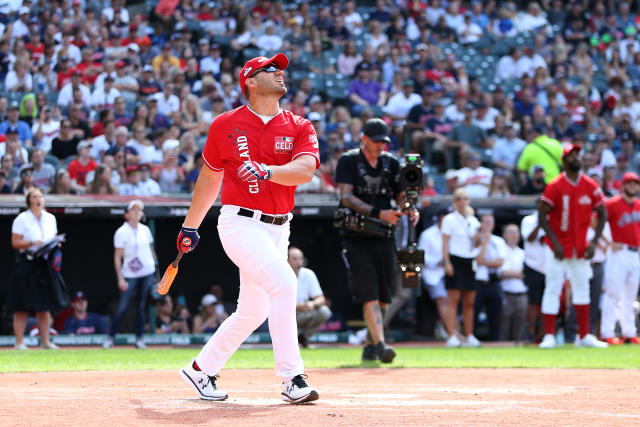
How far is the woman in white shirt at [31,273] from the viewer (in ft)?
39.6

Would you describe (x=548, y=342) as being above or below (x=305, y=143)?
below

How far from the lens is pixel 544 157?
16.2 m

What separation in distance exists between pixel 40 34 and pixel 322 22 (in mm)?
5837

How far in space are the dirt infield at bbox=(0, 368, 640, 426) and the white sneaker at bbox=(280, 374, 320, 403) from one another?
0.07 meters

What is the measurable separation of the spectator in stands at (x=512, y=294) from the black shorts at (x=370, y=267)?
487 centimetres

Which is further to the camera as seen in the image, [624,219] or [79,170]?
[79,170]

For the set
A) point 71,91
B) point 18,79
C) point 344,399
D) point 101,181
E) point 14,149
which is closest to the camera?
point 344,399

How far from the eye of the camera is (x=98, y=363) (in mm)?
9648

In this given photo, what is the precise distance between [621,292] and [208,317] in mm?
5649

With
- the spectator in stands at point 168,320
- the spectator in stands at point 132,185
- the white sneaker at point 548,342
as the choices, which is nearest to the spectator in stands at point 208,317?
the spectator in stands at point 168,320

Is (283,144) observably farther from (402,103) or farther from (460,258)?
(402,103)

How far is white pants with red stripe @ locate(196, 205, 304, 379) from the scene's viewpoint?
234 inches

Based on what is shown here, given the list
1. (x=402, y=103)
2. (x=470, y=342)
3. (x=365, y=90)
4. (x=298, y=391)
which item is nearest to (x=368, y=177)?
(x=298, y=391)

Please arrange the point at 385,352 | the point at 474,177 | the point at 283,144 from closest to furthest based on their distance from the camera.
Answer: the point at 283,144 < the point at 385,352 < the point at 474,177
